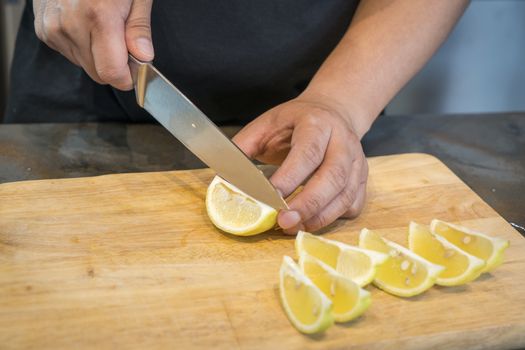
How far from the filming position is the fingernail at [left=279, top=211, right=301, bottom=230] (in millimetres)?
1333

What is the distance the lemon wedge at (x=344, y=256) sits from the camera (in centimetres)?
124

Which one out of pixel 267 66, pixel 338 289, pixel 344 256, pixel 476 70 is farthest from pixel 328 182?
pixel 476 70

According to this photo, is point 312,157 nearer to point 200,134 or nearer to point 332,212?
point 332,212

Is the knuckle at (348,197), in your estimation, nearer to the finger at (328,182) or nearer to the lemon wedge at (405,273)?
the finger at (328,182)

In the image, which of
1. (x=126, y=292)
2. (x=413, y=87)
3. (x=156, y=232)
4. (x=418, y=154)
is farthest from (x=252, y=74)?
(x=413, y=87)

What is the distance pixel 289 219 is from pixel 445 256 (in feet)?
0.98

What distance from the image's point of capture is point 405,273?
125cm

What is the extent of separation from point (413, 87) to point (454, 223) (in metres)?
1.70

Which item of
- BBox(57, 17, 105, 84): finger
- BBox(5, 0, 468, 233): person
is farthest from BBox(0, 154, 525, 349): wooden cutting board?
BBox(57, 17, 105, 84): finger

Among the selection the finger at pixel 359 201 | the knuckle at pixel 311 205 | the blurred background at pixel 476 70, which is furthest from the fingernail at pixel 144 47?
the blurred background at pixel 476 70

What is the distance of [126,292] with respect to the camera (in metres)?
1.19

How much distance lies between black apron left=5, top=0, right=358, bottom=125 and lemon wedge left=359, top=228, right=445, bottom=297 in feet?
2.26

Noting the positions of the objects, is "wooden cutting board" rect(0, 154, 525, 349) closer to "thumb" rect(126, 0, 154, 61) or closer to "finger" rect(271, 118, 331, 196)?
"finger" rect(271, 118, 331, 196)

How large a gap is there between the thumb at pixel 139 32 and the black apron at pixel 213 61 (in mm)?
387
